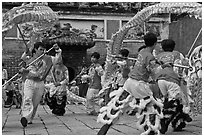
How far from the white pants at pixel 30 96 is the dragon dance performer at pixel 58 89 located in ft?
7.84

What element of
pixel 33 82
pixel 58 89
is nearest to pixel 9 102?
pixel 58 89

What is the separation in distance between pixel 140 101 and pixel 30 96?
279 centimetres

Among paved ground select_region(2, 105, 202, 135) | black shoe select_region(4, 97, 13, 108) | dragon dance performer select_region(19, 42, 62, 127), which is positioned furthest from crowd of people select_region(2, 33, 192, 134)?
black shoe select_region(4, 97, 13, 108)

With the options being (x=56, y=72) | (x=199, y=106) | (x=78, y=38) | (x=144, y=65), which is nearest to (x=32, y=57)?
(x=56, y=72)

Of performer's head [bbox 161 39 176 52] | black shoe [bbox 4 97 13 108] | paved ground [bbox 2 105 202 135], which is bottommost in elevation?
black shoe [bbox 4 97 13 108]

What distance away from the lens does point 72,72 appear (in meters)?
20.8

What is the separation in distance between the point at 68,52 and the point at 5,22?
40.8 ft

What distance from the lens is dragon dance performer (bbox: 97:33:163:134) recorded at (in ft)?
21.9

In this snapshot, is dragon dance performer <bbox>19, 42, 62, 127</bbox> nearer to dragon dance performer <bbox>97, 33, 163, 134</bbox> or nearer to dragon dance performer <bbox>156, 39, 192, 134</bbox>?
dragon dance performer <bbox>97, 33, 163, 134</bbox>

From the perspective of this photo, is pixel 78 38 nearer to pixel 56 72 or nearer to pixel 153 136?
pixel 56 72

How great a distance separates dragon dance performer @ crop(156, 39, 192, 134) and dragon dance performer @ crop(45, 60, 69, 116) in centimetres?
412

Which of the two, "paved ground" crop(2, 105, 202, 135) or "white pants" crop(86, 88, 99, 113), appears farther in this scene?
"white pants" crop(86, 88, 99, 113)

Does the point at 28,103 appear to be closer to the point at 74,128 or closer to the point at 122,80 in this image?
the point at 74,128

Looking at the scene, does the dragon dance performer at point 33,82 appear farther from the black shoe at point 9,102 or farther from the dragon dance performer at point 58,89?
the black shoe at point 9,102
